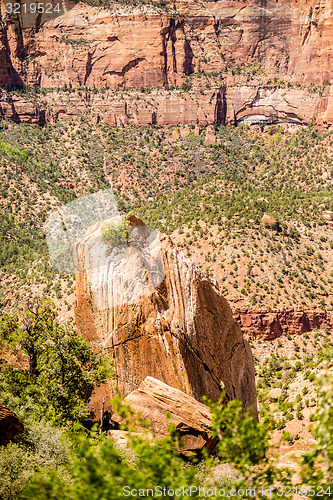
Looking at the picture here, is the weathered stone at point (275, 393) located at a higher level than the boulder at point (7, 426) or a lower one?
lower

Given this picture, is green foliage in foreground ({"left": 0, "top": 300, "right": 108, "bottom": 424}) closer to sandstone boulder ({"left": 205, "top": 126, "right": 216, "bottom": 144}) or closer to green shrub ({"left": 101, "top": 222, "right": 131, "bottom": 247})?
green shrub ({"left": 101, "top": 222, "right": 131, "bottom": 247})

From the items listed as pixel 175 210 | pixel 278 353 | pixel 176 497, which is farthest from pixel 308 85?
pixel 176 497

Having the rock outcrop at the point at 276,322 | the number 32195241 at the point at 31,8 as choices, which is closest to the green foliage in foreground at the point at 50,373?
the rock outcrop at the point at 276,322

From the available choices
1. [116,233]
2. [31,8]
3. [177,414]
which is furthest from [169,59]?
[177,414]

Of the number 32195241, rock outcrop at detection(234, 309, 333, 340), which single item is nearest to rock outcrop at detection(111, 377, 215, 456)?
rock outcrop at detection(234, 309, 333, 340)

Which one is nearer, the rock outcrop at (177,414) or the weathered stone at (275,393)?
the rock outcrop at (177,414)

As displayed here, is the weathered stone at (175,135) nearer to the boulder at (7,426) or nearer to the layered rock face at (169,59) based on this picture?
the layered rock face at (169,59)

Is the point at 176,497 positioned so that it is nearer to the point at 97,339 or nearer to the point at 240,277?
the point at 97,339
